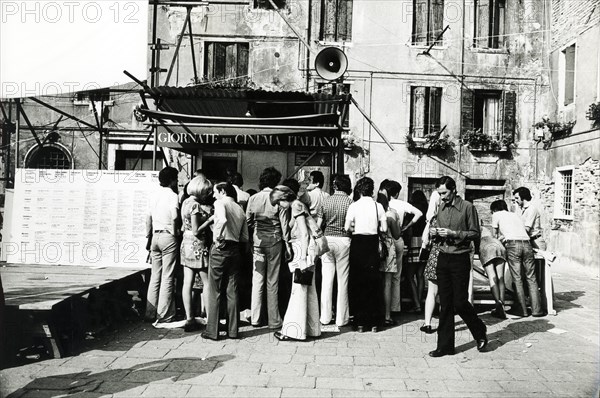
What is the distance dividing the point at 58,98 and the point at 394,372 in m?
17.3

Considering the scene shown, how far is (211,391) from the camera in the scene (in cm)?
449

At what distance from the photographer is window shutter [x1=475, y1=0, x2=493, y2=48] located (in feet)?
65.2

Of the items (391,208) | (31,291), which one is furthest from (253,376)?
(391,208)

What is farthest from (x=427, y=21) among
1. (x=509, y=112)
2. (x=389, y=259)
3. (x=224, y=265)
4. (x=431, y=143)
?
(x=224, y=265)

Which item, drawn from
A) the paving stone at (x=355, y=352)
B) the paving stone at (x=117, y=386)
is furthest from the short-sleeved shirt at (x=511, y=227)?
the paving stone at (x=117, y=386)

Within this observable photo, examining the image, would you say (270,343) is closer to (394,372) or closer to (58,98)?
(394,372)

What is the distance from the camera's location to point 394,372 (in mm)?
5113

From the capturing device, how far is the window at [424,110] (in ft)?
63.8

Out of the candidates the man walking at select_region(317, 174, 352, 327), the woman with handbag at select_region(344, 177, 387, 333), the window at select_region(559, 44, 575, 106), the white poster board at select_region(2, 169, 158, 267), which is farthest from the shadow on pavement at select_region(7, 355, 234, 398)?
the window at select_region(559, 44, 575, 106)

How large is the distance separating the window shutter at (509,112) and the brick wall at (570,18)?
2.15 metres

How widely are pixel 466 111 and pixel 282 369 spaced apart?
1646 cm

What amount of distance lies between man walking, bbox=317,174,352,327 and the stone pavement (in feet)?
1.28

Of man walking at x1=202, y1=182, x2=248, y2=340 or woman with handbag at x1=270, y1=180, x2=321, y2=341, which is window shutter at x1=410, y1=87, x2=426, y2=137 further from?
man walking at x1=202, y1=182, x2=248, y2=340

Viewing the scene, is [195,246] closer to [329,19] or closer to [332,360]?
[332,360]
